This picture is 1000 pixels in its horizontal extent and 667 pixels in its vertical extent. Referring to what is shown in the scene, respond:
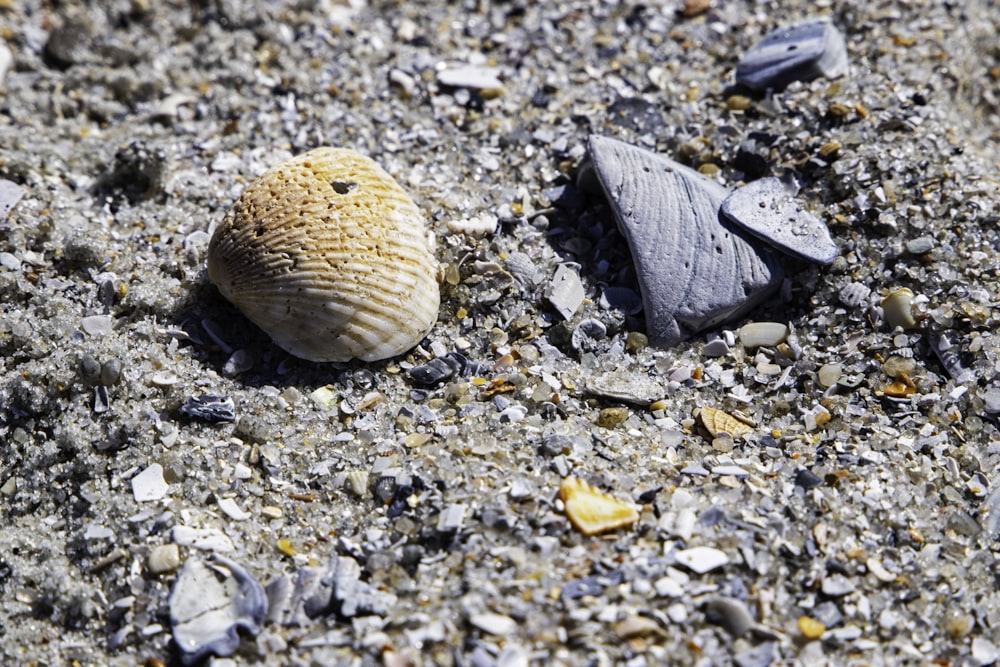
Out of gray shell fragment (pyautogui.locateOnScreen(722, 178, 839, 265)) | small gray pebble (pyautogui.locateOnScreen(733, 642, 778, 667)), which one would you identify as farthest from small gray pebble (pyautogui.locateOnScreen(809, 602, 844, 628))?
gray shell fragment (pyautogui.locateOnScreen(722, 178, 839, 265))

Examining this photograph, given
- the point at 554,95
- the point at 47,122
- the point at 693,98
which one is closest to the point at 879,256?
the point at 693,98

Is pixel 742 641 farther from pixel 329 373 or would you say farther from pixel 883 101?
pixel 883 101

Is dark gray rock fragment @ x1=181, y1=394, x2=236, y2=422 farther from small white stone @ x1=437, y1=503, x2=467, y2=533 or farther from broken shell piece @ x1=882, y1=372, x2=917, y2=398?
broken shell piece @ x1=882, y1=372, x2=917, y2=398

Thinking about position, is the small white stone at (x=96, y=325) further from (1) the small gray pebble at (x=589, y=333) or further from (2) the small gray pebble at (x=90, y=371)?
(1) the small gray pebble at (x=589, y=333)

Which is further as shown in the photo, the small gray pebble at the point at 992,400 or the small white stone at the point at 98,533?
the small gray pebble at the point at 992,400

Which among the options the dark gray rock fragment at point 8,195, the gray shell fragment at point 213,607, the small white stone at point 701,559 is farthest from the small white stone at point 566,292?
the dark gray rock fragment at point 8,195

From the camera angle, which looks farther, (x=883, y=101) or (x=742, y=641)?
(x=883, y=101)
